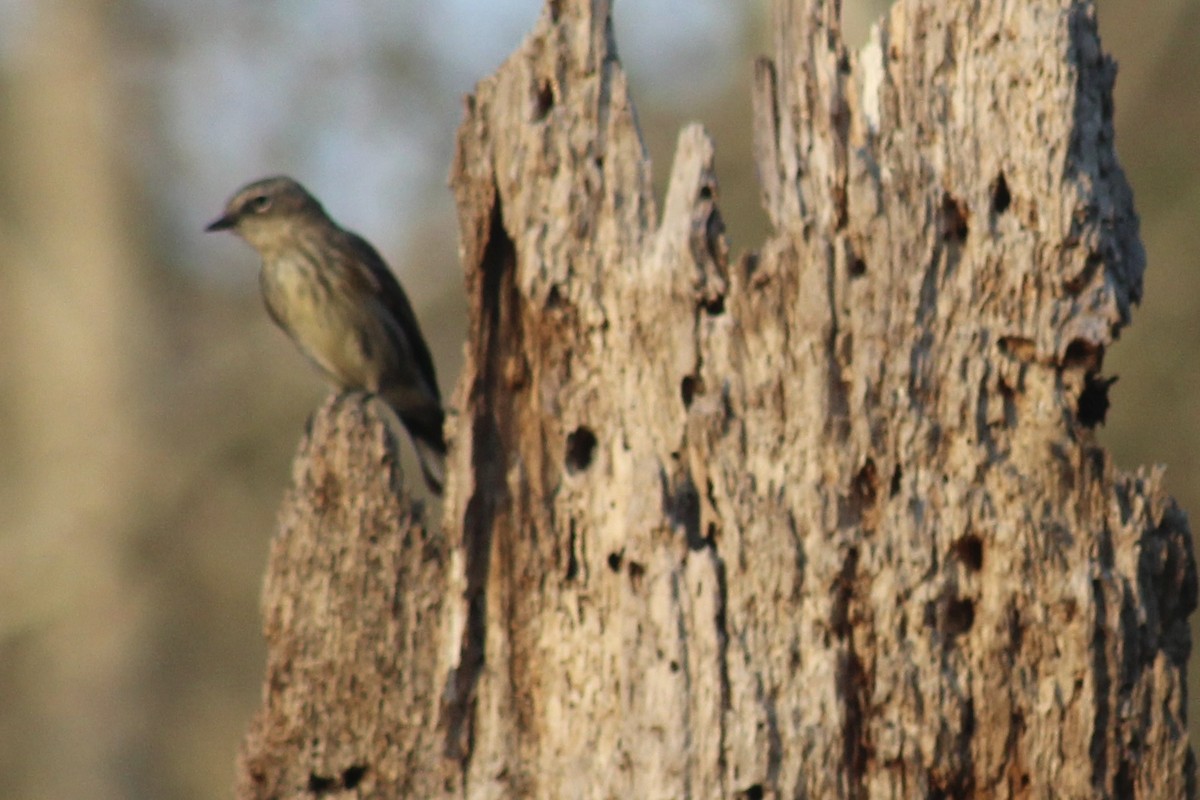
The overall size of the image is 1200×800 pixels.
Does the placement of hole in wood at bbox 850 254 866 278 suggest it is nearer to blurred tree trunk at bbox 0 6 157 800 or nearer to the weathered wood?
the weathered wood

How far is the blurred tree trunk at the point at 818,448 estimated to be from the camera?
3.66 m

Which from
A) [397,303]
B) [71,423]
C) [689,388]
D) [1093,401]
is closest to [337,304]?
[397,303]

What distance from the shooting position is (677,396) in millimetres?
3832

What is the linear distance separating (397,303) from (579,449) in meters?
3.56

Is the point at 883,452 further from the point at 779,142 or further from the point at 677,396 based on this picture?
the point at 779,142

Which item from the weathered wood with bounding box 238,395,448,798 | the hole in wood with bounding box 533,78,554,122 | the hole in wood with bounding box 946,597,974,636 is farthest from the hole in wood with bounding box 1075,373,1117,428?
the weathered wood with bounding box 238,395,448,798

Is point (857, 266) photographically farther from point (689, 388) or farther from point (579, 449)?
point (579, 449)

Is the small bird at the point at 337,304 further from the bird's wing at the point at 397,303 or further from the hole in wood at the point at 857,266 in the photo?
the hole in wood at the point at 857,266

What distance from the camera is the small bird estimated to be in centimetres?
725

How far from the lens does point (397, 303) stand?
739cm

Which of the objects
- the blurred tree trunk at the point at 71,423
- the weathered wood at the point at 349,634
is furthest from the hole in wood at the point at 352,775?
the blurred tree trunk at the point at 71,423

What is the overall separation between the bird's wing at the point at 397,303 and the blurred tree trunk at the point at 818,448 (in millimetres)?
3272

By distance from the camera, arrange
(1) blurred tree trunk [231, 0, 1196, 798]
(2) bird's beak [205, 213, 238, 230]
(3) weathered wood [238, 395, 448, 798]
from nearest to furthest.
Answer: (1) blurred tree trunk [231, 0, 1196, 798]
(3) weathered wood [238, 395, 448, 798]
(2) bird's beak [205, 213, 238, 230]

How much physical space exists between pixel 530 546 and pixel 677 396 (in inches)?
18.2
